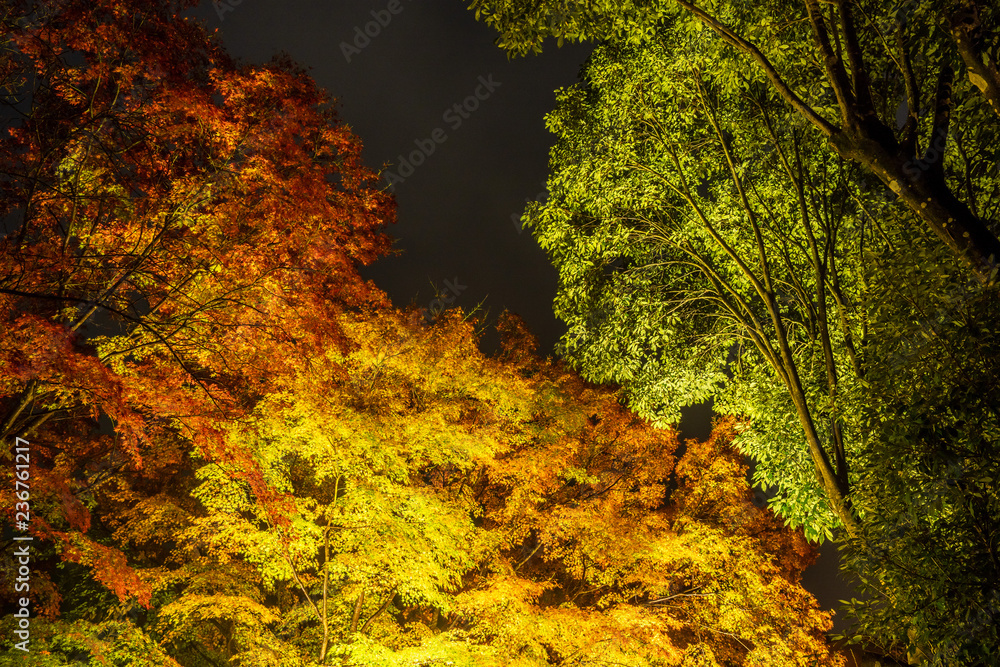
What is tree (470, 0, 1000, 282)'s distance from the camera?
3.30 meters

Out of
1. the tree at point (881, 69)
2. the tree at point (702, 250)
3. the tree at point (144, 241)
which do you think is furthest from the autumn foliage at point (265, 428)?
the tree at point (881, 69)

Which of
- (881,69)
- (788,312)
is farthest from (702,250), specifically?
(881,69)

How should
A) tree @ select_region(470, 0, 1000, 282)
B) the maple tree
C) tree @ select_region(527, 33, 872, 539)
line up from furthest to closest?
1. the maple tree
2. tree @ select_region(527, 33, 872, 539)
3. tree @ select_region(470, 0, 1000, 282)

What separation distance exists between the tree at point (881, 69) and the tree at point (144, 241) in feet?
10.00

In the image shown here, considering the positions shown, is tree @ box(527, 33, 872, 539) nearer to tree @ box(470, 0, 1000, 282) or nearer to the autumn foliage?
tree @ box(470, 0, 1000, 282)

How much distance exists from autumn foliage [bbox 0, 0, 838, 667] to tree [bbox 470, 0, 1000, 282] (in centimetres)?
347

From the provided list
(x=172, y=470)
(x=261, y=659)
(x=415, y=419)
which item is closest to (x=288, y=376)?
(x=415, y=419)

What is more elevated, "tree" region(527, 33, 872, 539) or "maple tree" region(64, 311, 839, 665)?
"tree" region(527, 33, 872, 539)

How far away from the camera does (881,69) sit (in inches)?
223

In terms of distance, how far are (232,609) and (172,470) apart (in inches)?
222

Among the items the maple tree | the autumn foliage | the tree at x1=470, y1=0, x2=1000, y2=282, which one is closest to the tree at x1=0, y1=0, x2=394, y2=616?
the autumn foliage

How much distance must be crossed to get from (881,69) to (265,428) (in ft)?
26.7

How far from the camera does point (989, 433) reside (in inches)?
117

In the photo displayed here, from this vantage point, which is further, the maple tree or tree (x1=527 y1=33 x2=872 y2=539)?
the maple tree
